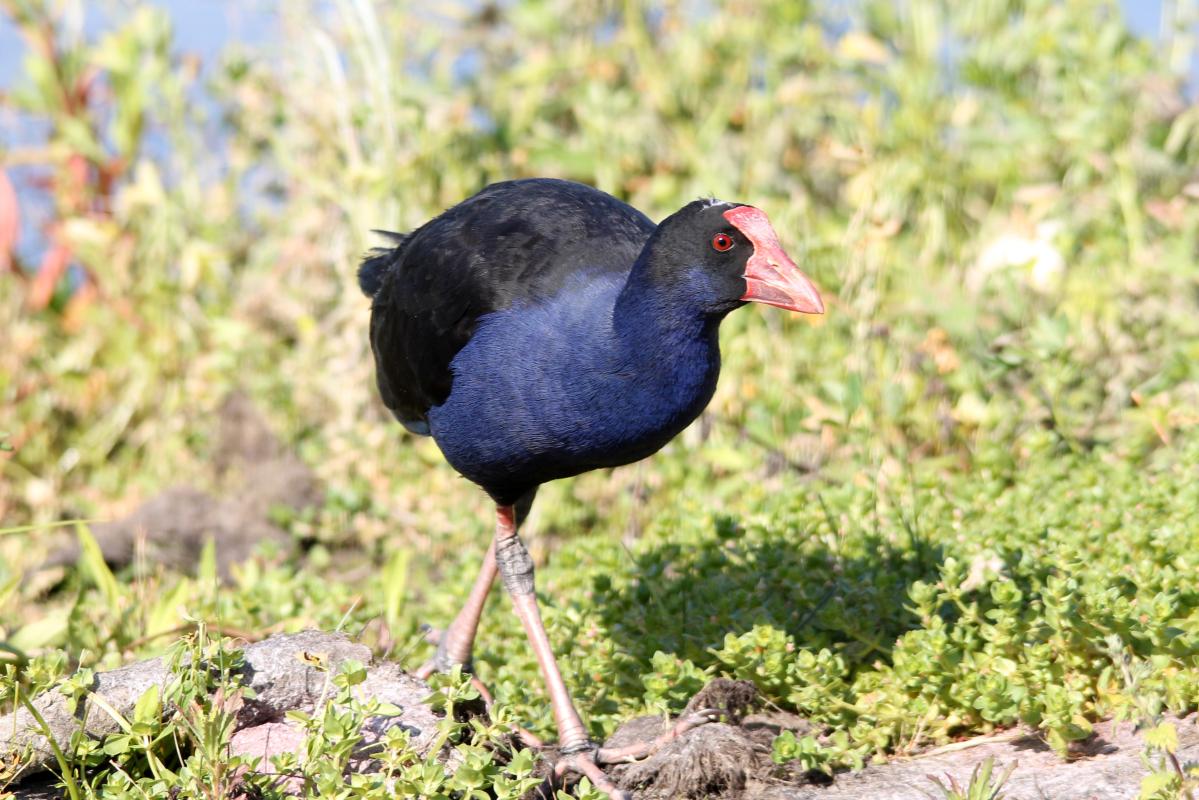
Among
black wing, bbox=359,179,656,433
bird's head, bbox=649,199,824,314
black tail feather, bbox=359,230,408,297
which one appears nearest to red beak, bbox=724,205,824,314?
bird's head, bbox=649,199,824,314

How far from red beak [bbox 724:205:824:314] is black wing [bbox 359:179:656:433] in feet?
1.34

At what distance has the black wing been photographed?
11.3ft

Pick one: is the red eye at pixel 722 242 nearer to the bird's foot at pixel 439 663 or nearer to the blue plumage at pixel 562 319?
the blue plumage at pixel 562 319

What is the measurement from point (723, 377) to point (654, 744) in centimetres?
221

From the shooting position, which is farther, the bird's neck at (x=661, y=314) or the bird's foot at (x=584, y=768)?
the bird's neck at (x=661, y=314)

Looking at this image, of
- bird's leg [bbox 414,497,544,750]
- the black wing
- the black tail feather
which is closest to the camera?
the black wing

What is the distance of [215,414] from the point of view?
19.3 ft

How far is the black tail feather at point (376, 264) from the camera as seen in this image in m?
4.17

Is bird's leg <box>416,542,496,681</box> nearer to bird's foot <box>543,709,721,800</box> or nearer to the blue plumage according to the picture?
the blue plumage

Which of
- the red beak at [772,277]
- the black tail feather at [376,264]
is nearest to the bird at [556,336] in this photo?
the red beak at [772,277]

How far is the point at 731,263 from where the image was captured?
10.2 feet

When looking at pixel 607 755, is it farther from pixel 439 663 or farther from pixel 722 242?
pixel 722 242

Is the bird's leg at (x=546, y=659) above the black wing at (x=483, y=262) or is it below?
below

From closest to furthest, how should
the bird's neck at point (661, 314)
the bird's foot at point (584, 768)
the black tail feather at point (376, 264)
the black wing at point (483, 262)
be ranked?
the bird's foot at point (584, 768) → the bird's neck at point (661, 314) → the black wing at point (483, 262) → the black tail feather at point (376, 264)
